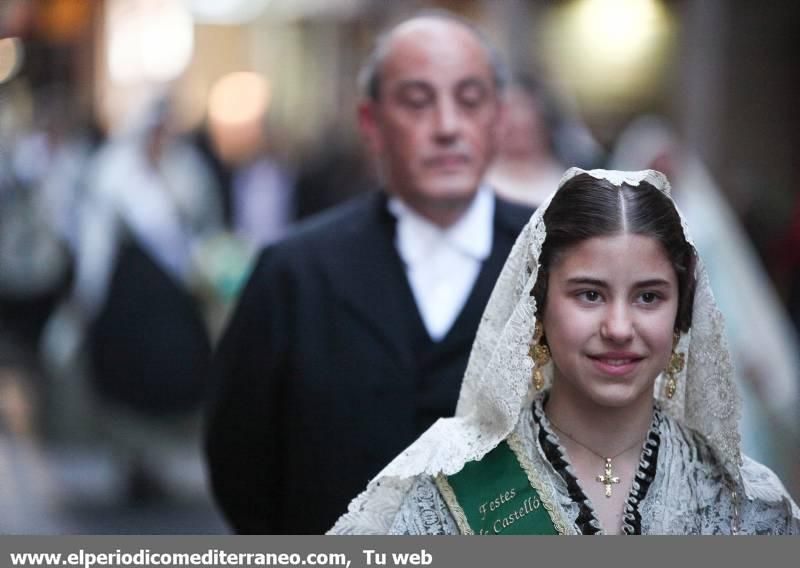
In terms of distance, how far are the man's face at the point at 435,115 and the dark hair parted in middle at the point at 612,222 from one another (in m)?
1.28

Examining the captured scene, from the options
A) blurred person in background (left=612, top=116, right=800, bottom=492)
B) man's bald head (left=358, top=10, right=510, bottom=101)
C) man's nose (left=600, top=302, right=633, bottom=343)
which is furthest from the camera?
blurred person in background (left=612, top=116, right=800, bottom=492)

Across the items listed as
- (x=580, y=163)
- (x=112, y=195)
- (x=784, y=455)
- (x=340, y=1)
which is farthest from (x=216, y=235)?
(x=340, y=1)

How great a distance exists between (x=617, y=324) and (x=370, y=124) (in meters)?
1.95

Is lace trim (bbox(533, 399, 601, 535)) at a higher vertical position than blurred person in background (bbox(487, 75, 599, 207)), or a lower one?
lower

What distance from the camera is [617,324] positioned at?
2.62 metres

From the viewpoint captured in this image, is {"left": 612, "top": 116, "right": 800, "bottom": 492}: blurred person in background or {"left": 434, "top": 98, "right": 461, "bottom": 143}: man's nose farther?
{"left": 612, "top": 116, "right": 800, "bottom": 492}: blurred person in background

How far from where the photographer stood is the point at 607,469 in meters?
A: 2.77

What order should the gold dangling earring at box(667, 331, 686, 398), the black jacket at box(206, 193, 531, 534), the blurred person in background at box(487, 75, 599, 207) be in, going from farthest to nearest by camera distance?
the blurred person in background at box(487, 75, 599, 207), the black jacket at box(206, 193, 531, 534), the gold dangling earring at box(667, 331, 686, 398)

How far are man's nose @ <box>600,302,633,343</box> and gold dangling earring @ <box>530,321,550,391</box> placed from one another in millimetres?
173

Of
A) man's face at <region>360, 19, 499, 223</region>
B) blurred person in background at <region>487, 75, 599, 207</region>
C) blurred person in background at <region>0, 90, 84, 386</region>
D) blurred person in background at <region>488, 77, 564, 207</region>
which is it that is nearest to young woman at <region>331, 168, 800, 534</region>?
man's face at <region>360, 19, 499, 223</region>

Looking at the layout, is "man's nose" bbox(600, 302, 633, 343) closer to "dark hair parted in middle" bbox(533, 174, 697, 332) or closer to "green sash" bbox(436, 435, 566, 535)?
"dark hair parted in middle" bbox(533, 174, 697, 332)

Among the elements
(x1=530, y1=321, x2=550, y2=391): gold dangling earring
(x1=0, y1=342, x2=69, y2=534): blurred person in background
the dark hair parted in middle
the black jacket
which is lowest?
(x1=0, y1=342, x2=69, y2=534): blurred person in background

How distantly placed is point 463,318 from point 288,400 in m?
0.56

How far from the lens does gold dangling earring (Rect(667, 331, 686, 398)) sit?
9.32 ft
